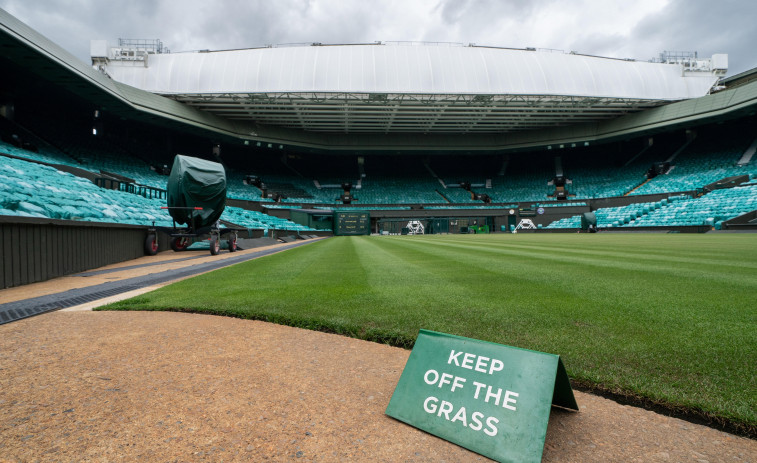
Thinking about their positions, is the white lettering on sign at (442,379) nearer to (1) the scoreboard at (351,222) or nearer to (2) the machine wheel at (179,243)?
(2) the machine wheel at (179,243)

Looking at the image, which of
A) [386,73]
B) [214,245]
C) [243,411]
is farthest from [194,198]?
[386,73]

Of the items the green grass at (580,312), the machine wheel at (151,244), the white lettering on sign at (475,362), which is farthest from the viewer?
the machine wheel at (151,244)

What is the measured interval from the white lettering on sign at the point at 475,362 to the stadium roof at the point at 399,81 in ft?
103

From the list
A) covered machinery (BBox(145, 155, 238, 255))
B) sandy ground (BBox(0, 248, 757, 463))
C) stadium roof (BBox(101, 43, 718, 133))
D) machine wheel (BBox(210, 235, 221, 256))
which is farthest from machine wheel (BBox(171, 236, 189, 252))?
stadium roof (BBox(101, 43, 718, 133))

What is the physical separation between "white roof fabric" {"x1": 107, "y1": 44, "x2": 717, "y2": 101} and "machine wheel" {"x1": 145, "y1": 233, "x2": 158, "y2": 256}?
879 inches

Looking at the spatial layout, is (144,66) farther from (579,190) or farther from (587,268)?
(579,190)

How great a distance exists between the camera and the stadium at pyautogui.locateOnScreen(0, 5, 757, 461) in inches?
109

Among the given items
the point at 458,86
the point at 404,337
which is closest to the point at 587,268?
the point at 404,337

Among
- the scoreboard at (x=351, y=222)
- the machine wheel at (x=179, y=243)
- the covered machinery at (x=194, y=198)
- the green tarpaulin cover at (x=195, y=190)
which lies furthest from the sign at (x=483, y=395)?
the scoreboard at (x=351, y=222)

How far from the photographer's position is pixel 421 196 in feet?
145

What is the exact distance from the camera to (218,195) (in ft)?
37.9

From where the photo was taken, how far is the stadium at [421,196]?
278cm

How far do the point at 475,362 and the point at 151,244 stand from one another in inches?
495

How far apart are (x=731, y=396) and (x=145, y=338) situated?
12.2ft
